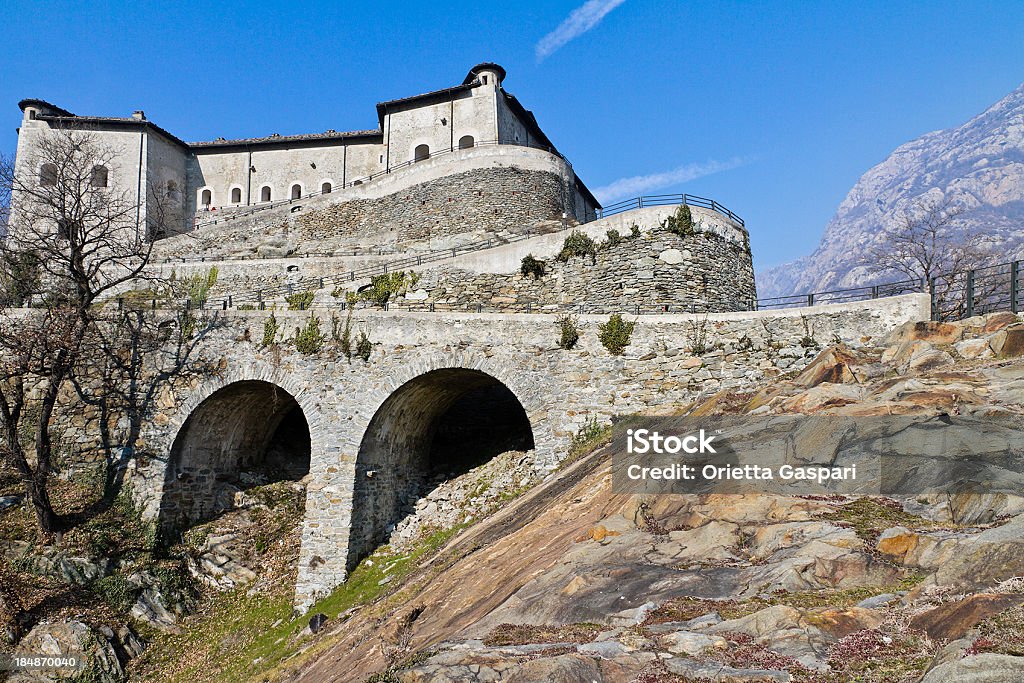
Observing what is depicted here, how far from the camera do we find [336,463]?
1933cm

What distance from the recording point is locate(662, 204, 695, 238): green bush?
82.7ft

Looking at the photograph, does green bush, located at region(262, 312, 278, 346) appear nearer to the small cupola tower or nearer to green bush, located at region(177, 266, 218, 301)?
green bush, located at region(177, 266, 218, 301)

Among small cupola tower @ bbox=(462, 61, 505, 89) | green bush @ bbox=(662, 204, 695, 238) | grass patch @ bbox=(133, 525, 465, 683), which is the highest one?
small cupola tower @ bbox=(462, 61, 505, 89)

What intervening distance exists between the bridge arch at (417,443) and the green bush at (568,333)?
4.86ft

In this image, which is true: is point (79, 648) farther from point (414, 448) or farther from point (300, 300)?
point (300, 300)

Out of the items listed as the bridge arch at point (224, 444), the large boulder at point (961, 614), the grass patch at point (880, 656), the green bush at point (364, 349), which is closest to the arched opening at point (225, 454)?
the bridge arch at point (224, 444)

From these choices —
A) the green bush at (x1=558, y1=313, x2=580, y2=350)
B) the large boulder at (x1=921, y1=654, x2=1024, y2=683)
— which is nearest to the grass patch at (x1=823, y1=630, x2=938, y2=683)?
the large boulder at (x1=921, y1=654, x2=1024, y2=683)

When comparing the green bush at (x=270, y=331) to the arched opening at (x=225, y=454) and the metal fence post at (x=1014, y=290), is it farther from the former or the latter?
the metal fence post at (x=1014, y=290)

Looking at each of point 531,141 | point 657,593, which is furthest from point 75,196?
point 531,141

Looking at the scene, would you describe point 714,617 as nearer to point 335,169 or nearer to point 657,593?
point 657,593

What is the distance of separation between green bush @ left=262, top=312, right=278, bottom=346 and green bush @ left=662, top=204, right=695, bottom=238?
14002 millimetres

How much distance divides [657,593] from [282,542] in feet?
51.8

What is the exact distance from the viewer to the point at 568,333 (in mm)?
18719

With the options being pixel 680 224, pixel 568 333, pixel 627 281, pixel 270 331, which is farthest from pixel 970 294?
pixel 270 331
